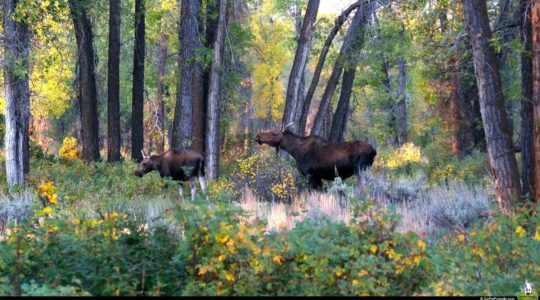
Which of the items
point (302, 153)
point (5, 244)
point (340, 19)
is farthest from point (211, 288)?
point (340, 19)

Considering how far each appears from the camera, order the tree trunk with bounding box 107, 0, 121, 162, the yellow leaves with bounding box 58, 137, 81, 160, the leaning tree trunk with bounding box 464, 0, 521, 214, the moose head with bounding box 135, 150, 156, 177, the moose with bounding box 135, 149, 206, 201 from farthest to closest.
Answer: the yellow leaves with bounding box 58, 137, 81, 160
the tree trunk with bounding box 107, 0, 121, 162
the moose head with bounding box 135, 150, 156, 177
the moose with bounding box 135, 149, 206, 201
the leaning tree trunk with bounding box 464, 0, 521, 214

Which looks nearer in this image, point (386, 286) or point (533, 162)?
point (386, 286)

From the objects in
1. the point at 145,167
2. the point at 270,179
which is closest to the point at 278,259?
the point at 270,179

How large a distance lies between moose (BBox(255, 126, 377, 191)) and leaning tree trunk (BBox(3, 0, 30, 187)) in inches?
256

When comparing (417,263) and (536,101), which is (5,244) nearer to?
(417,263)

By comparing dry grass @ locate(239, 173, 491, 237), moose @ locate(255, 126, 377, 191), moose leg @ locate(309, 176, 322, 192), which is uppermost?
moose @ locate(255, 126, 377, 191)

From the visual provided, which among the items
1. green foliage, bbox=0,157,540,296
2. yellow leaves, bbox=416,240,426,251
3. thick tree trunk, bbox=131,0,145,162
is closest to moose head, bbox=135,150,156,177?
thick tree trunk, bbox=131,0,145,162

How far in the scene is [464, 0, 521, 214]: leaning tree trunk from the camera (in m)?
9.66

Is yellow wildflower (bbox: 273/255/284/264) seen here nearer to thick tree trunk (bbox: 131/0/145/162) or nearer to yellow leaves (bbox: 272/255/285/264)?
yellow leaves (bbox: 272/255/285/264)

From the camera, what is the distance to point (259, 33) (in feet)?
130

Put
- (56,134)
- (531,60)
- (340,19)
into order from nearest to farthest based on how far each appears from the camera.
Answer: (531,60)
(340,19)
(56,134)

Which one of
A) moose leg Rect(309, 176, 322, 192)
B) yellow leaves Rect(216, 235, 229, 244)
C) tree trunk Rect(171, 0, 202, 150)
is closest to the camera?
yellow leaves Rect(216, 235, 229, 244)

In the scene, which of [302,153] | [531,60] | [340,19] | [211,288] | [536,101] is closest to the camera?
[211,288]

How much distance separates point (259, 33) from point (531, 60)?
3023 cm
